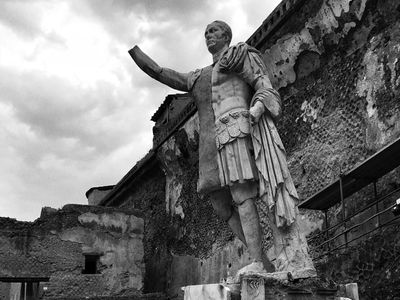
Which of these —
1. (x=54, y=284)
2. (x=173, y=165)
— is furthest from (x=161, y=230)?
(x=54, y=284)

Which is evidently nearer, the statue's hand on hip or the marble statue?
the marble statue

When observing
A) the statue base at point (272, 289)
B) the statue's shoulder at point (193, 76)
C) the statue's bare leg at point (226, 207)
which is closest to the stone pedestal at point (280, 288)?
the statue base at point (272, 289)

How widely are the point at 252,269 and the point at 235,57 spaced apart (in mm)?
1524

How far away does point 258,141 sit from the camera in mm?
4168

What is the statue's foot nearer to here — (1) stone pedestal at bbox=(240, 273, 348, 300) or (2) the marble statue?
(2) the marble statue

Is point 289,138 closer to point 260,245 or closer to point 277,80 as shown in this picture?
point 277,80

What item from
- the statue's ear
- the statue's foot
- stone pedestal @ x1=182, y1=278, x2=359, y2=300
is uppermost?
the statue's ear

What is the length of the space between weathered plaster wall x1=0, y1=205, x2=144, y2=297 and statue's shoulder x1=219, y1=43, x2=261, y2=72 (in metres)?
7.61

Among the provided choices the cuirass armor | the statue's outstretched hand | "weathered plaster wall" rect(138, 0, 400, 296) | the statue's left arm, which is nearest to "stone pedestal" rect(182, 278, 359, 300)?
the cuirass armor

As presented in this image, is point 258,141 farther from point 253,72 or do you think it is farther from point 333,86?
point 333,86

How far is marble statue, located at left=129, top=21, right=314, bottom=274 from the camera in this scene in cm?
396

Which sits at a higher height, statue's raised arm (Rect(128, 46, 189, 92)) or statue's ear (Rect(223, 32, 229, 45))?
statue's ear (Rect(223, 32, 229, 45))

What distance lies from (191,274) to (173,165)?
290 cm

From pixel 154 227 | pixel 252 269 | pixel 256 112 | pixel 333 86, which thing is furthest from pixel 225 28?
pixel 154 227
